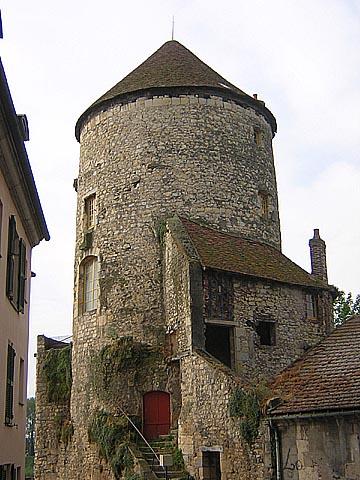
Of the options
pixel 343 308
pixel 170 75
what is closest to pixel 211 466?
pixel 170 75

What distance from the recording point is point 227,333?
19578 mm

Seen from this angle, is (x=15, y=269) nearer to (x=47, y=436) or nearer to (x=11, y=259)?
(x=11, y=259)

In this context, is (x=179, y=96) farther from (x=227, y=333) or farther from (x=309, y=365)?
(x=309, y=365)

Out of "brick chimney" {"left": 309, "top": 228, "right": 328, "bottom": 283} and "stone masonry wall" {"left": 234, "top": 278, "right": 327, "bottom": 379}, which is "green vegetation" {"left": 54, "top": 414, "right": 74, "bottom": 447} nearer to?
"stone masonry wall" {"left": 234, "top": 278, "right": 327, "bottom": 379}

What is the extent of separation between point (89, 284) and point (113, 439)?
5.08 m

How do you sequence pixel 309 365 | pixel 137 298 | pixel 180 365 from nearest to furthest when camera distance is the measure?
1. pixel 309 365
2. pixel 180 365
3. pixel 137 298

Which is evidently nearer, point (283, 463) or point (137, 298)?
point (283, 463)

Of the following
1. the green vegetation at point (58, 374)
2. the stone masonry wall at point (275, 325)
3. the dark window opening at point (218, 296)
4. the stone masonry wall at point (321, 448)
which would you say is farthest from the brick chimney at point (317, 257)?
the stone masonry wall at point (321, 448)

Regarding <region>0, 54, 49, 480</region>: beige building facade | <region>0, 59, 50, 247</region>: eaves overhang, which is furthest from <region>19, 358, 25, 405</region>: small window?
<region>0, 59, 50, 247</region>: eaves overhang

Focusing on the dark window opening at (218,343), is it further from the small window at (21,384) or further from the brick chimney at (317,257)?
the small window at (21,384)

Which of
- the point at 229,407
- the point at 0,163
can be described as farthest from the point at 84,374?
the point at 0,163

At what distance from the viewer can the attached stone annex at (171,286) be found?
18172 mm

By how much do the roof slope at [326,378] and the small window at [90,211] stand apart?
9.26 m

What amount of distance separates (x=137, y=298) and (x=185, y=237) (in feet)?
8.08
